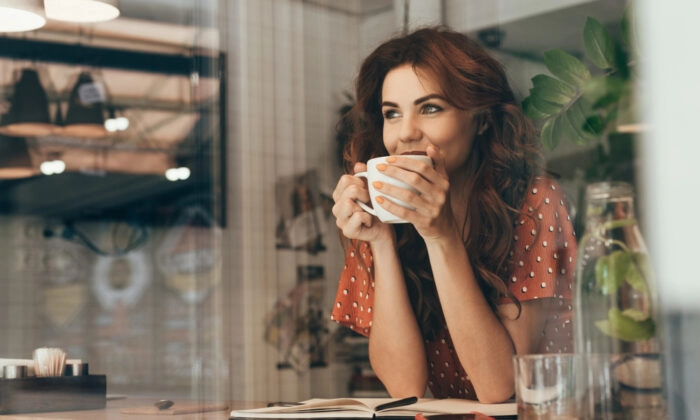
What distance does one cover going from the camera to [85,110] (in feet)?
6.32

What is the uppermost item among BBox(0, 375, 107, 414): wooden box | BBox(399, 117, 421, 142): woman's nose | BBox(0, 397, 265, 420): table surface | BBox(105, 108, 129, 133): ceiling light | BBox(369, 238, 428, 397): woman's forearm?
BBox(105, 108, 129, 133): ceiling light

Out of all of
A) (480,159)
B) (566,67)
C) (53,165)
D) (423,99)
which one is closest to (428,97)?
(423,99)

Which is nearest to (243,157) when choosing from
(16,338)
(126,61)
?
(126,61)

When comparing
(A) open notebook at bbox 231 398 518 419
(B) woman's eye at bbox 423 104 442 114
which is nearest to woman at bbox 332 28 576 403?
(B) woman's eye at bbox 423 104 442 114

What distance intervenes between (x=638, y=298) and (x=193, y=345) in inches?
38.5

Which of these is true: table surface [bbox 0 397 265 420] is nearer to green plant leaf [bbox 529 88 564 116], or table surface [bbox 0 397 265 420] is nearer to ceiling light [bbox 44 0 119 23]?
green plant leaf [bbox 529 88 564 116]

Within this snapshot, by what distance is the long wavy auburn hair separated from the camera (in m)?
1.13

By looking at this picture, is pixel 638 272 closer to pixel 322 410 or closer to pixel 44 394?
pixel 322 410

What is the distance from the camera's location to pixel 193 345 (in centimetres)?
156

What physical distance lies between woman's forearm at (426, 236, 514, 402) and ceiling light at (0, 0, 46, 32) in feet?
3.82

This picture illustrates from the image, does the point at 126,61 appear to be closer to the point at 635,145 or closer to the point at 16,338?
the point at 16,338

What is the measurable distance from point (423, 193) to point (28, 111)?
1221mm

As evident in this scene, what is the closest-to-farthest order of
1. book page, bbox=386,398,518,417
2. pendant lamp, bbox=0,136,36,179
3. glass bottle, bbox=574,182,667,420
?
glass bottle, bbox=574,182,667,420, book page, bbox=386,398,518,417, pendant lamp, bbox=0,136,36,179

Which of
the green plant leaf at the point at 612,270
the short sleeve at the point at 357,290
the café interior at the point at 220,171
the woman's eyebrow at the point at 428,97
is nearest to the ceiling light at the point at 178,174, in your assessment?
the café interior at the point at 220,171
